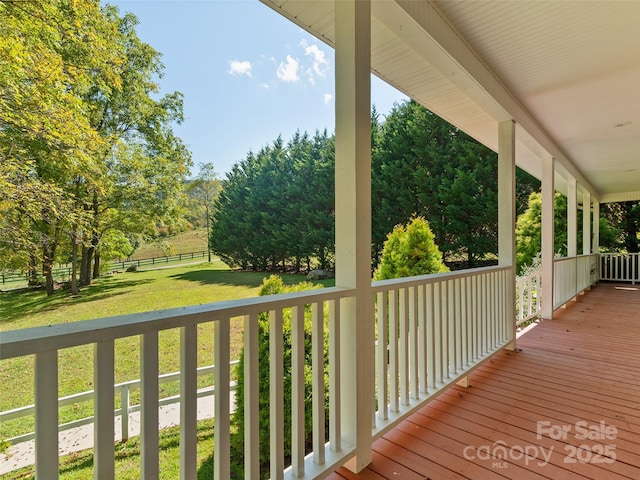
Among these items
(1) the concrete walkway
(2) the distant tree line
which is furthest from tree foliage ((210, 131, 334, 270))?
(1) the concrete walkway

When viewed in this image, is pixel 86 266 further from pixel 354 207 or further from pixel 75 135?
pixel 354 207

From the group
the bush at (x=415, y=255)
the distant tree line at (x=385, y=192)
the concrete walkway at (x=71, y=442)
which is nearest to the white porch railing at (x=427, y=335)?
the concrete walkway at (x=71, y=442)

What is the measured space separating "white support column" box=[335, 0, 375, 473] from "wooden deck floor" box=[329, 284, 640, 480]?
338mm

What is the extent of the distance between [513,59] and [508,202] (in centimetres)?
124

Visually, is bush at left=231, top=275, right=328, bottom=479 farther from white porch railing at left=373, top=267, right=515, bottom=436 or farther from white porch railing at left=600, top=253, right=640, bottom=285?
white porch railing at left=600, top=253, right=640, bottom=285

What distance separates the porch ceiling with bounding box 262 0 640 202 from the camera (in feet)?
6.34

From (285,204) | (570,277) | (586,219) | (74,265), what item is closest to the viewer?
(74,265)

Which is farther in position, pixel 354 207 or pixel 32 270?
pixel 32 270

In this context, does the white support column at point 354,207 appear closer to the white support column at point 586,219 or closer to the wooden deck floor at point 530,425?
the wooden deck floor at point 530,425

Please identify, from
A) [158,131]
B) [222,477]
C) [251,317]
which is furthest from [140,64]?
[222,477]

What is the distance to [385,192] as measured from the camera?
14.5 m

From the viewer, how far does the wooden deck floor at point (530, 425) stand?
1549 millimetres

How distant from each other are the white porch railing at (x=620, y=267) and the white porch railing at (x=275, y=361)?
874cm

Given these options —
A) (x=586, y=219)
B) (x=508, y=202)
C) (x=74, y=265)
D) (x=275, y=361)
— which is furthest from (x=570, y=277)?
(x=74, y=265)
